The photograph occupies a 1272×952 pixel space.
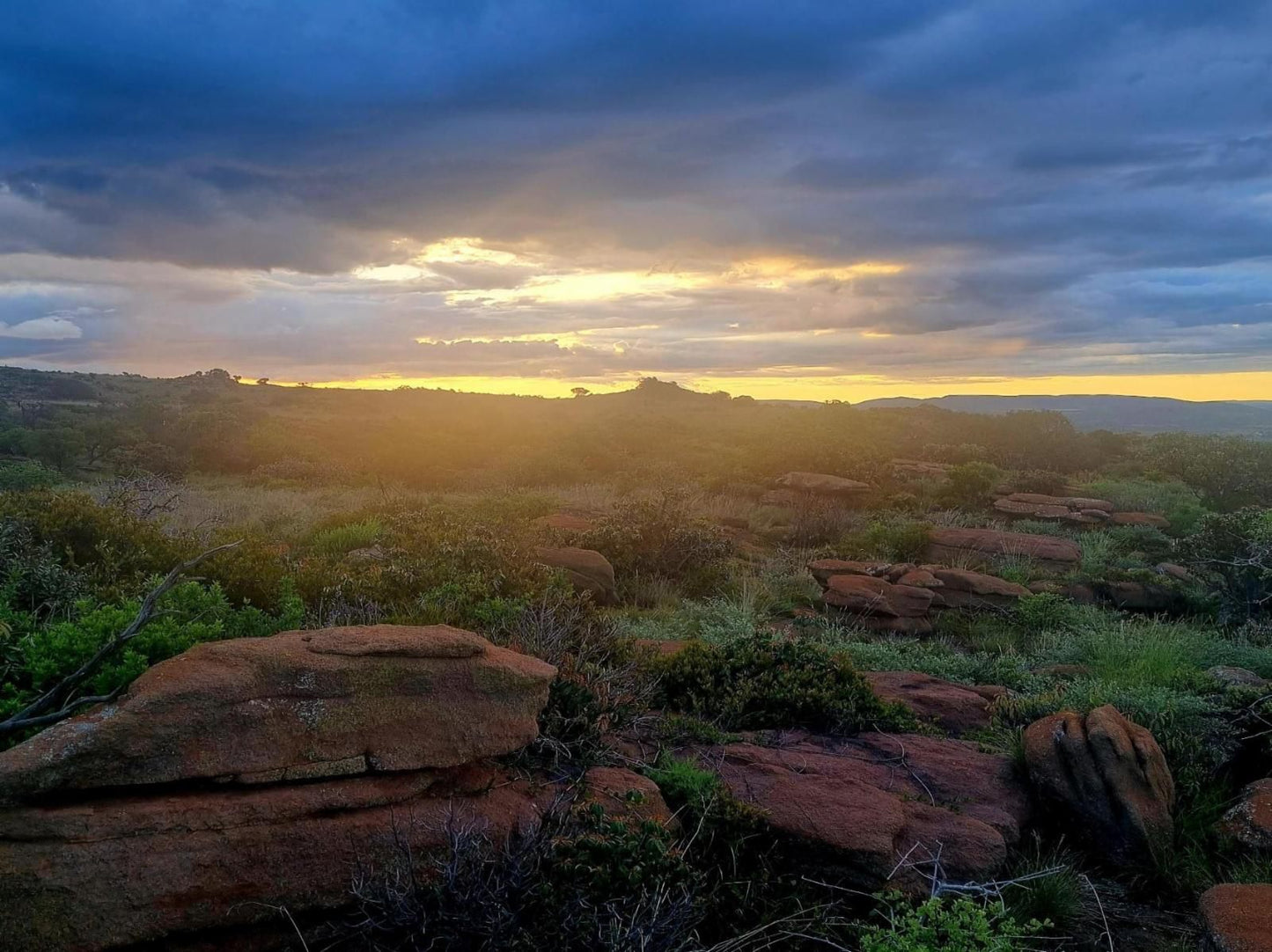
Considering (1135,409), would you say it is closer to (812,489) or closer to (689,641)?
(812,489)

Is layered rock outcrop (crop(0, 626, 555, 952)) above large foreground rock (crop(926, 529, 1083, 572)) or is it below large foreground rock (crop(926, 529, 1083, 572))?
above

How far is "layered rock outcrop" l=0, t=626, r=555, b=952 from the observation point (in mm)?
2928

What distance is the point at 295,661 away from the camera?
12.0 ft

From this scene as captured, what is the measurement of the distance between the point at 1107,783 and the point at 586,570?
7.21 metres

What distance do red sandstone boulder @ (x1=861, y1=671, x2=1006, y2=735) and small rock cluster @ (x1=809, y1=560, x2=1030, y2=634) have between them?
324 centimetres

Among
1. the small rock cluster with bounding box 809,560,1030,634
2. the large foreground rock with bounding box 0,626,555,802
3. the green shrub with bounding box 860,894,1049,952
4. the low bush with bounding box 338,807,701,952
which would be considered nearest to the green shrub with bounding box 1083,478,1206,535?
the small rock cluster with bounding box 809,560,1030,634

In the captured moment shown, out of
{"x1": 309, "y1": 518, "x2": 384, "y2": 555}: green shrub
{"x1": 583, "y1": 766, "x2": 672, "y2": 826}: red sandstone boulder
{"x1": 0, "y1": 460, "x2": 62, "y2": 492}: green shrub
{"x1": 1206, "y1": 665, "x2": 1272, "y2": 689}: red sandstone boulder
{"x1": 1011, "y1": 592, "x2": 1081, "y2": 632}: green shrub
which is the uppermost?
{"x1": 0, "y1": 460, "x2": 62, "y2": 492}: green shrub

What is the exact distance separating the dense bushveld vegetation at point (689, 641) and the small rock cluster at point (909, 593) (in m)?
0.35

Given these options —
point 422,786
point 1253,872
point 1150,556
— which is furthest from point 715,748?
point 1150,556

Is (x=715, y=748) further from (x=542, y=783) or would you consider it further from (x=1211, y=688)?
(x=1211, y=688)

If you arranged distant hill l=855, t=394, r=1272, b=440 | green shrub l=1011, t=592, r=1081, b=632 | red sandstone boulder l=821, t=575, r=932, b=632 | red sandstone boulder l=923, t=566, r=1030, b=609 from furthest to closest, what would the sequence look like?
distant hill l=855, t=394, r=1272, b=440
red sandstone boulder l=923, t=566, r=1030, b=609
red sandstone boulder l=821, t=575, r=932, b=632
green shrub l=1011, t=592, r=1081, b=632

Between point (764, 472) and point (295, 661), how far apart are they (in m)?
21.1

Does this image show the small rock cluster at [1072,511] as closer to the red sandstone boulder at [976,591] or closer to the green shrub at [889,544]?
the green shrub at [889,544]

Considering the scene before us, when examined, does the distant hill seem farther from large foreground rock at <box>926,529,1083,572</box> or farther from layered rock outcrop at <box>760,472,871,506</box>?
large foreground rock at <box>926,529,1083,572</box>
